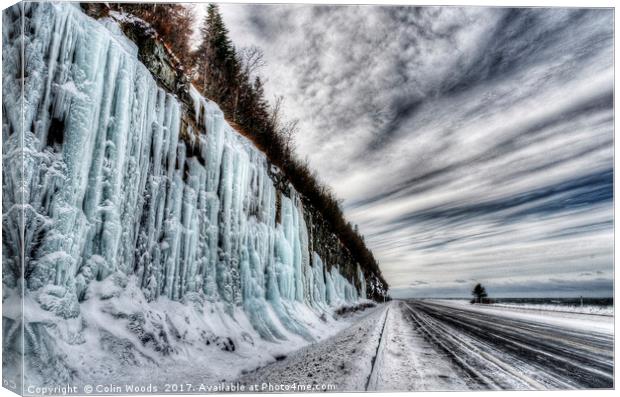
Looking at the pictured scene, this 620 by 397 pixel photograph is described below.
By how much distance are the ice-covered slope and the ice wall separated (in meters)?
0.02

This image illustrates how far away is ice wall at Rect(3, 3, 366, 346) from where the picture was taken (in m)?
4.75

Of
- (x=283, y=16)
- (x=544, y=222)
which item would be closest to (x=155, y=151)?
(x=283, y=16)

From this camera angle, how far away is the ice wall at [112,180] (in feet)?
15.6

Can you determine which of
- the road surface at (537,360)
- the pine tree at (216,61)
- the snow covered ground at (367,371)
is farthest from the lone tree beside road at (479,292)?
the pine tree at (216,61)

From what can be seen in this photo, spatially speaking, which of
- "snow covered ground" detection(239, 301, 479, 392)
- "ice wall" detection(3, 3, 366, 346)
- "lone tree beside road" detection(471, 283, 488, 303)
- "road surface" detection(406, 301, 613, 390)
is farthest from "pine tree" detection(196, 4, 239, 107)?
"road surface" detection(406, 301, 613, 390)

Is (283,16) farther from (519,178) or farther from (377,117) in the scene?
(519,178)

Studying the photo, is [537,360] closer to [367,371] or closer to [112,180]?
[367,371]

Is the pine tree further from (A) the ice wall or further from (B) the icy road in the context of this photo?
(B) the icy road

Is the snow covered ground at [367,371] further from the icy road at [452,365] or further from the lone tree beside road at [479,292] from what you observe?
the lone tree beside road at [479,292]

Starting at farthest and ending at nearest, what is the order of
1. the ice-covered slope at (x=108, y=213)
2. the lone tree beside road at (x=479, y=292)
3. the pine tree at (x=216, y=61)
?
the lone tree beside road at (x=479, y=292)
the pine tree at (x=216, y=61)
the ice-covered slope at (x=108, y=213)

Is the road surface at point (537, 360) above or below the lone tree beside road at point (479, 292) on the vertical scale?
below

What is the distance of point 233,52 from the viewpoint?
258 inches

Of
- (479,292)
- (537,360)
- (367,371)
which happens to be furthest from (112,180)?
(537,360)

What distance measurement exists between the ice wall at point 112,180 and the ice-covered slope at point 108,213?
0.05 feet
